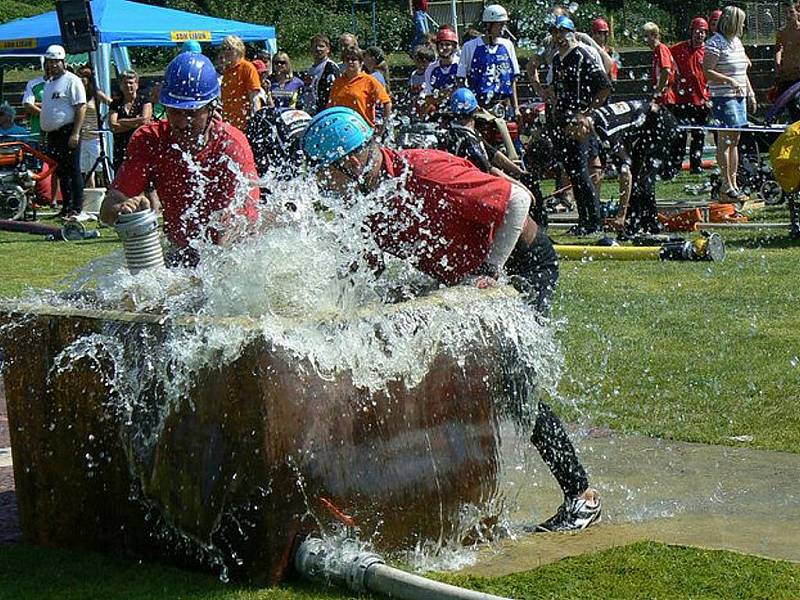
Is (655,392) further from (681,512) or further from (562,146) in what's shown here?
(562,146)

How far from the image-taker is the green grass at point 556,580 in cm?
462

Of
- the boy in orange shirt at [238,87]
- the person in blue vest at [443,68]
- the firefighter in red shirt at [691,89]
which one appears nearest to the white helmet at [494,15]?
the person in blue vest at [443,68]

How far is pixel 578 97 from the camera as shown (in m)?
13.6

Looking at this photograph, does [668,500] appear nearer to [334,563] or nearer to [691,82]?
[334,563]

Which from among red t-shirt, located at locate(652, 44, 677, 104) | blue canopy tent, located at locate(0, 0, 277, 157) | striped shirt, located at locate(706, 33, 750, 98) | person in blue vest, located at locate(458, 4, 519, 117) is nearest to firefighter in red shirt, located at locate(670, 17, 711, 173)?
red t-shirt, located at locate(652, 44, 677, 104)

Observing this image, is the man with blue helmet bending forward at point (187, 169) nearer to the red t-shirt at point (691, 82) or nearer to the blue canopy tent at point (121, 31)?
the red t-shirt at point (691, 82)

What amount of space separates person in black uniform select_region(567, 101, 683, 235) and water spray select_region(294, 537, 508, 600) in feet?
29.6

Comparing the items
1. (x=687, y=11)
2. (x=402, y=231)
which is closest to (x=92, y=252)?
(x=402, y=231)

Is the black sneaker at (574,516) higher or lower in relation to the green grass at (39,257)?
higher

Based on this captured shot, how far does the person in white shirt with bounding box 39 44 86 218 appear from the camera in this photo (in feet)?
59.0

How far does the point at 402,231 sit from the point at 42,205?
16254 millimetres

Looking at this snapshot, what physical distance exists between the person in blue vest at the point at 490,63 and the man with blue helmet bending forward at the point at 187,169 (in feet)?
30.7

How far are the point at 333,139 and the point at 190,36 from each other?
1834 centimetres

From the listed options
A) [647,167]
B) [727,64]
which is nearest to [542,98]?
[727,64]
